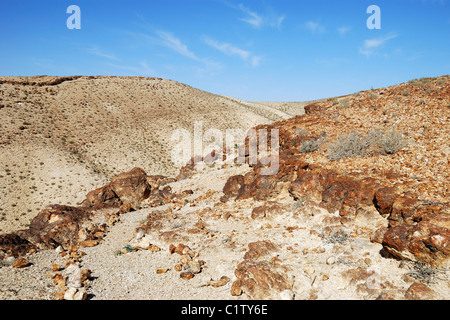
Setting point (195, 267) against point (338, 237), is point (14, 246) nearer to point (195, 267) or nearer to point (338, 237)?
point (195, 267)

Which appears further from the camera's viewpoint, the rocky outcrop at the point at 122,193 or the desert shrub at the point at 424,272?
the rocky outcrop at the point at 122,193

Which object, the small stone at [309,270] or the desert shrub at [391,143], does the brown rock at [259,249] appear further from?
the desert shrub at [391,143]

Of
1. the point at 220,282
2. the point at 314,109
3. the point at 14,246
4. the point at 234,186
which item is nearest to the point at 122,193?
the point at 14,246

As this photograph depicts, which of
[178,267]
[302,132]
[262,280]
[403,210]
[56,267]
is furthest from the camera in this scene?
[302,132]

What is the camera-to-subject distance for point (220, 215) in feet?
36.2

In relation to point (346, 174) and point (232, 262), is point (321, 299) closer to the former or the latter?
point (232, 262)

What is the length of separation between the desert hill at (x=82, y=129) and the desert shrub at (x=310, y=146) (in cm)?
2025

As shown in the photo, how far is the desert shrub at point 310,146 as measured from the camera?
12.5 metres

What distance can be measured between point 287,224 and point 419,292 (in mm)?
4391

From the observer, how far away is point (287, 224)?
9.32 meters

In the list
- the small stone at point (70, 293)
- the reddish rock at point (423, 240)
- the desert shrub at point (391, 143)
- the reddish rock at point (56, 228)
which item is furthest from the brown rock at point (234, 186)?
the small stone at point (70, 293)

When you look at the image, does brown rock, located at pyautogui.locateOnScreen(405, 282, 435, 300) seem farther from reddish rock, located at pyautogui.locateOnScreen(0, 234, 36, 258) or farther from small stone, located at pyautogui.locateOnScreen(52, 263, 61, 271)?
reddish rock, located at pyautogui.locateOnScreen(0, 234, 36, 258)

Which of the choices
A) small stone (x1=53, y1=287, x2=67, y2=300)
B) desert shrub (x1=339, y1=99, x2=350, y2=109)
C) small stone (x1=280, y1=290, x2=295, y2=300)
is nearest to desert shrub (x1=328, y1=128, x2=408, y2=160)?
desert shrub (x1=339, y1=99, x2=350, y2=109)

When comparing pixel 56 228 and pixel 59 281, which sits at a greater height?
pixel 56 228
